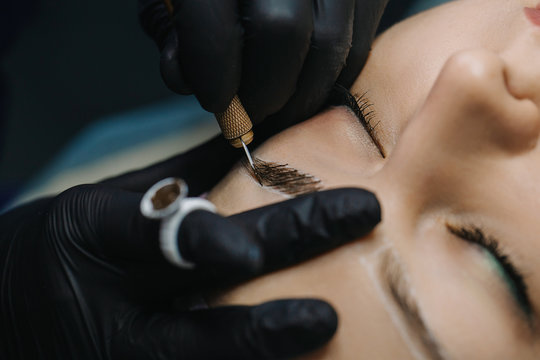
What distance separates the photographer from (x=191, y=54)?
79cm

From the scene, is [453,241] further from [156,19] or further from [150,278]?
[156,19]

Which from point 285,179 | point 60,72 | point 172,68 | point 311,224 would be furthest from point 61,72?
point 311,224

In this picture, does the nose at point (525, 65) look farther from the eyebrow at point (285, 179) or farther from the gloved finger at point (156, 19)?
the gloved finger at point (156, 19)

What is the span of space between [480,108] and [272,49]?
389mm

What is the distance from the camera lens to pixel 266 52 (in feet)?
2.71

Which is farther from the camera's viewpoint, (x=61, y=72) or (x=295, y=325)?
(x=61, y=72)

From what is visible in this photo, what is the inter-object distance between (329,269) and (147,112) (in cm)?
143

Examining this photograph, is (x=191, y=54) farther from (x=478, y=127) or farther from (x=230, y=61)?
(x=478, y=127)

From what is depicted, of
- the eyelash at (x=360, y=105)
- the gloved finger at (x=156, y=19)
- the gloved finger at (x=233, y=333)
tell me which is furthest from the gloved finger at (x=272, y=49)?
the gloved finger at (x=233, y=333)

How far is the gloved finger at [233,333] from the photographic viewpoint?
628mm

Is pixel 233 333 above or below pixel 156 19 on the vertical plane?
below

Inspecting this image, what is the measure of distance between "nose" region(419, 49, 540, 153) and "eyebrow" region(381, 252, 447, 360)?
22cm

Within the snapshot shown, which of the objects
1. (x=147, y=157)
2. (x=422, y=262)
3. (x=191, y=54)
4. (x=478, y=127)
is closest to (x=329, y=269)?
(x=422, y=262)

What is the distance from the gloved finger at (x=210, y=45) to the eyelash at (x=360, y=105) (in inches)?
9.5
